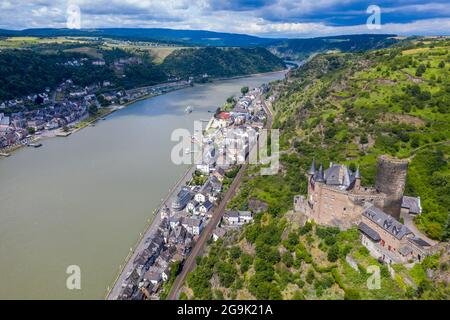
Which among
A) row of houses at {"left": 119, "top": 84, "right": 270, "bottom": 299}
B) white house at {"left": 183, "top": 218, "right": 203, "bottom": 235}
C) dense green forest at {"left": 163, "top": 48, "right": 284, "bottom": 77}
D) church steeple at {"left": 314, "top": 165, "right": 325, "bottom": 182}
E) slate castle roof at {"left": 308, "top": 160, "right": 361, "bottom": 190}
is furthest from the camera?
dense green forest at {"left": 163, "top": 48, "right": 284, "bottom": 77}

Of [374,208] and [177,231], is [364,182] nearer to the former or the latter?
[374,208]

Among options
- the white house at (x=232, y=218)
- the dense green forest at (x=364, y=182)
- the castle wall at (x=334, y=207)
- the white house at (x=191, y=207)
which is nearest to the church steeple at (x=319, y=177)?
the castle wall at (x=334, y=207)

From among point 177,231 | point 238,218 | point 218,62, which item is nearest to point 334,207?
point 238,218

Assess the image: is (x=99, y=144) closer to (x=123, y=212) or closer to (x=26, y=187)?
(x=26, y=187)

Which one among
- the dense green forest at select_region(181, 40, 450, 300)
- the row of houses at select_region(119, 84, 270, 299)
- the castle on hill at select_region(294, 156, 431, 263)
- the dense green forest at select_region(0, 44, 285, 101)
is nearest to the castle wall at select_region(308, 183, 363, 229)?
the castle on hill at select_region(294, 156, 431, 263)

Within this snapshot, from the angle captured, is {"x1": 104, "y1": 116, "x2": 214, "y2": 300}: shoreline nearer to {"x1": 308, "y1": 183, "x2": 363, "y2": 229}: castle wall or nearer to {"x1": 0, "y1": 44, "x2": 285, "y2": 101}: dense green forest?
{"x1": 308, "y1": 183, "x2": 363, "y2": 229}: castle wall

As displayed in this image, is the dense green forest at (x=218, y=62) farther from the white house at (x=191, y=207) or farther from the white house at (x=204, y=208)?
the white house at (x=204, y=208)
